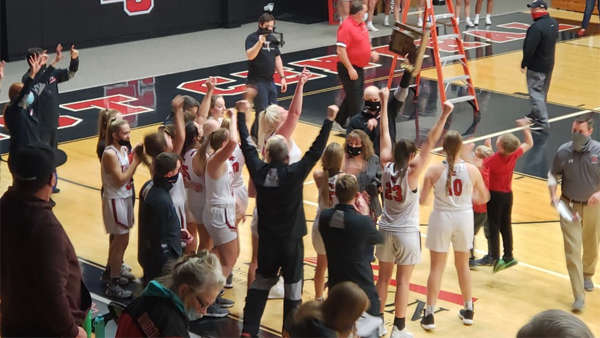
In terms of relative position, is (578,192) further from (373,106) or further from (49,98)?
(49,98)

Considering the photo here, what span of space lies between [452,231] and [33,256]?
14.6 feet

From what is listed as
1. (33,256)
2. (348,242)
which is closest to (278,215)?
(348,242)

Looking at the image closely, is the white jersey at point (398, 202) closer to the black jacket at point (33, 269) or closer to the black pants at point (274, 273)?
the black pants at point (274, 273)

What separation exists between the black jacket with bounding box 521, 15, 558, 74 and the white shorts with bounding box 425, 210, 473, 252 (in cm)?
757

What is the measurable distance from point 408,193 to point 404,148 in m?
0.39

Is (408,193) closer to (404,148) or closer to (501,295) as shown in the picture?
(404,148)

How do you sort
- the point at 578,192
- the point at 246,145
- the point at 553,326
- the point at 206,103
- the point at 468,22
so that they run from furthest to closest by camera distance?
1. the point at 468,22
2. the point at 206,103
3. the point at 578,192
4. the point at 246,145
5. the point at 553,326

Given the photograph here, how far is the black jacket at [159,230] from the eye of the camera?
25.5 feet

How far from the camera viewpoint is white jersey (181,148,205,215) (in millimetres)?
9078

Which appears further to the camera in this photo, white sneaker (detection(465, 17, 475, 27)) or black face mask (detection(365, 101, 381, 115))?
white sneaker (detection(465, 17, 475, 27))

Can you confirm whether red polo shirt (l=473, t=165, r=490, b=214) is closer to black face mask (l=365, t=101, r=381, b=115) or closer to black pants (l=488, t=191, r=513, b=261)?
black pants (l=488, t=191, r=513, b=261)

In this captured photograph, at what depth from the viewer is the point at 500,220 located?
9992mm

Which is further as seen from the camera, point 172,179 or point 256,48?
point 256,48

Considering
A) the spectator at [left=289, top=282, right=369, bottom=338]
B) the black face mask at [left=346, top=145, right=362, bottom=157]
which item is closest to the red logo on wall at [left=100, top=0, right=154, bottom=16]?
the black face mask at [left=346, top=145, right=362, bottom=157]
